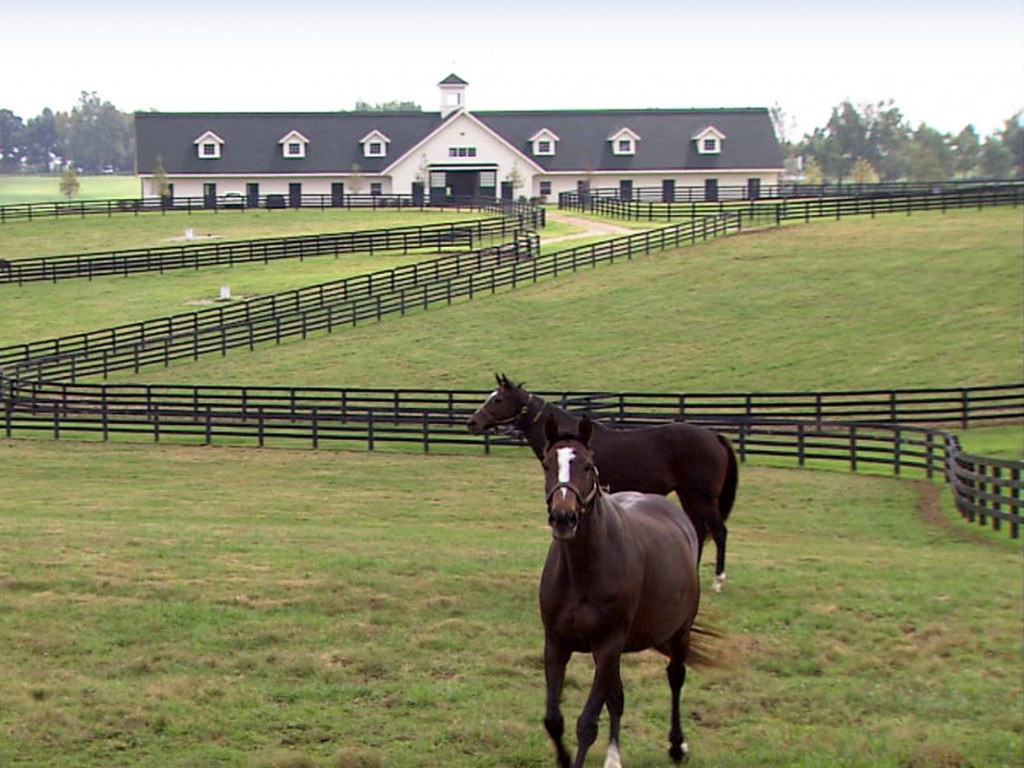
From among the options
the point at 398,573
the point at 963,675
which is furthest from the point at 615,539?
the point at 398,573

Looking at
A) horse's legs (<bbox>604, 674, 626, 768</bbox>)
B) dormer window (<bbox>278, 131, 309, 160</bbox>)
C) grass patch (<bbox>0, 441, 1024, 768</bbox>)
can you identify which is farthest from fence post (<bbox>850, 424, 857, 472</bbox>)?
dormer window (<bbox>278, 131, 309, 160</bbox>)

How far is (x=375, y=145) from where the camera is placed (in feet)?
300

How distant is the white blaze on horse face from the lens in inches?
301

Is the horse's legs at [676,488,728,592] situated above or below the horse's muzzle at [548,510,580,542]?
below

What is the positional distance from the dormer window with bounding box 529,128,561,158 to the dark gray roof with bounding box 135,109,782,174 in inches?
15.9

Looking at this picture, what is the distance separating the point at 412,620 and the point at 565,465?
4.94 m

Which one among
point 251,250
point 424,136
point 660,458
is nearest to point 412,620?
point 660,458

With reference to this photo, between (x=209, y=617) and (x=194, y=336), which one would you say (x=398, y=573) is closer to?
(x=209, y=617)

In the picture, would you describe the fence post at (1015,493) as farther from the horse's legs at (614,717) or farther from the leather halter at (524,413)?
the horse's legs at (614,717)

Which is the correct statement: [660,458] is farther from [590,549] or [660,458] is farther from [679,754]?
[590,549]

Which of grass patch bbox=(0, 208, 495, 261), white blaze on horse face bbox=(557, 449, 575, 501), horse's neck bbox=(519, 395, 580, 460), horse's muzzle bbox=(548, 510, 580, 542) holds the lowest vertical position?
horse's neck bbox=(519, 395, 580, 460)

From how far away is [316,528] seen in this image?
18922 mm

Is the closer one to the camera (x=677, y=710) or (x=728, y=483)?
(x=677, y=710)

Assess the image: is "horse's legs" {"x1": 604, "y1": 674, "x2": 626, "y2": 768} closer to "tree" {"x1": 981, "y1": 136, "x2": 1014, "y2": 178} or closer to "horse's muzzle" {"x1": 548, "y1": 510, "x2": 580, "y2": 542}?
"horse's muzzle" {"x1": 548, "y1": 510, "x2": 580, "y2": 542}
